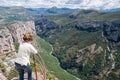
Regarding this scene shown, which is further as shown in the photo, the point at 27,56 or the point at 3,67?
the point at 3,67

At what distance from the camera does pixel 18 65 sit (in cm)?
2847

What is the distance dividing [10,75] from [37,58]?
71.3 ft

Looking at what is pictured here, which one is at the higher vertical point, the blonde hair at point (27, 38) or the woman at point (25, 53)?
the blonde hair at point (27, 38)

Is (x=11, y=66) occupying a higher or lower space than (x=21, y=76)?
lower

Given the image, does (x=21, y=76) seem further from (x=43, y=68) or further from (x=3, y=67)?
(x=3, y=67)

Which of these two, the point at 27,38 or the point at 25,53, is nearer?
the point at 27,38

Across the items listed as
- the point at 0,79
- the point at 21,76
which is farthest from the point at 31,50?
the point at 0,79

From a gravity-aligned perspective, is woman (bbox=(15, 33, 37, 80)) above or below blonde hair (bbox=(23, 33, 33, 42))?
below

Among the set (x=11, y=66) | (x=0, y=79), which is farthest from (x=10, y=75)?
(x=0, y=79)

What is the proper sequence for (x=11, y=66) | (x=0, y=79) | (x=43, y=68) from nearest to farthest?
(x=43, y=68) → (x=0, y=79) → (x=11, y=66)

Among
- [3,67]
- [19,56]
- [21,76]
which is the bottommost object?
[3,67]

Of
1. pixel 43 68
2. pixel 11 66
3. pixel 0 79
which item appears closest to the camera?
pixel 43 68

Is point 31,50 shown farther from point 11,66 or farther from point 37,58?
point 11,66

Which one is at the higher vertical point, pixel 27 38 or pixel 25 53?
pixel 27 38
